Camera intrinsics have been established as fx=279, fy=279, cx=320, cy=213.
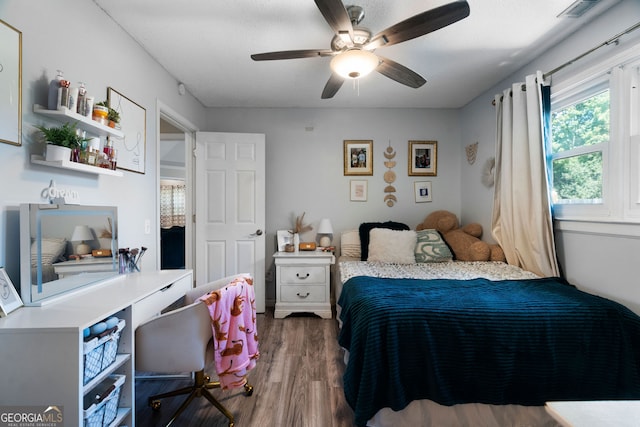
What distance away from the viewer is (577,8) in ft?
5.71

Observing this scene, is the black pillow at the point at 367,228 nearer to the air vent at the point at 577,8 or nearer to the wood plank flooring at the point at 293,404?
the wood plank flooring at the point at 293,404

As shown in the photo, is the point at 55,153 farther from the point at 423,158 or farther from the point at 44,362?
the point at 423,158

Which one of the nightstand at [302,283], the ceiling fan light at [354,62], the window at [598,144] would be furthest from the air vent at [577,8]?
the nightstand at [302,283]

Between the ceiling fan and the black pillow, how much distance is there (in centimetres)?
164

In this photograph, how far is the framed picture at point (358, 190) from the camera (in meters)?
3.55

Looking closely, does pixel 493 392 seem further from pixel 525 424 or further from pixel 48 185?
pixel 48 185

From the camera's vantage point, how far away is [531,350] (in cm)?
145

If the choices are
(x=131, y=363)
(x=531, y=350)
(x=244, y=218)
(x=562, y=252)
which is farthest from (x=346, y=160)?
(x=131, y=363)

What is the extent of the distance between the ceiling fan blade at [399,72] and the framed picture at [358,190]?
157 cm

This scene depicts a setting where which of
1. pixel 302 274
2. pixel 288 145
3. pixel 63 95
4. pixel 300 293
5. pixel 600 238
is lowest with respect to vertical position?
pixel 300 293

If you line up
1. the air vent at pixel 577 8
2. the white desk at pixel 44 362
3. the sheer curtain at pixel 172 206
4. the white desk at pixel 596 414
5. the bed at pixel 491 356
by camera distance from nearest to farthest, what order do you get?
the white desk at pixel 596 414 < the white desk at pixel 44 362 < the bed at pixel 491 356 < the air vent at pixel 577 8 < the sheer curtain at pixel 172 206

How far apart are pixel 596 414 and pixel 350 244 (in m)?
2.69

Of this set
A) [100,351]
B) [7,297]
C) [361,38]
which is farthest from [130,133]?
[361,38]

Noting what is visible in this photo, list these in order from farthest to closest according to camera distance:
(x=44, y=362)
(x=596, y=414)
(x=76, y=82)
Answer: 1. (x=76, y=82)
2. (x=44, y=362)
3. (x=596, y=414)
